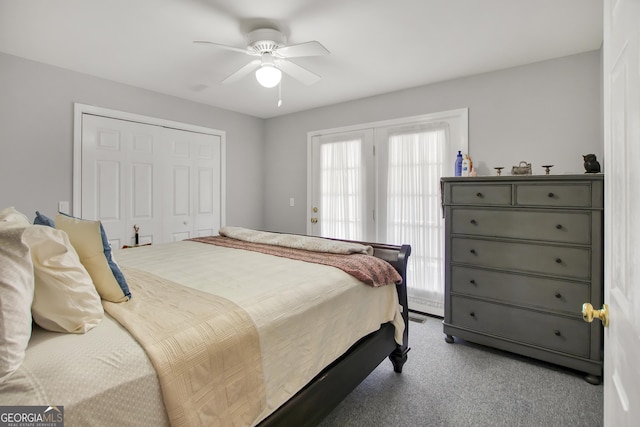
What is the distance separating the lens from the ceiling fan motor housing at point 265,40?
2.20 metres

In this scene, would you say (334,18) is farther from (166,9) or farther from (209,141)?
(209,141)

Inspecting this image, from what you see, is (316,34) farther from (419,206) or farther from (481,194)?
(419,206)

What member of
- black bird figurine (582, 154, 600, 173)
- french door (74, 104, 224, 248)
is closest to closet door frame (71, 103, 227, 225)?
french door (74, 104, 224, 248)

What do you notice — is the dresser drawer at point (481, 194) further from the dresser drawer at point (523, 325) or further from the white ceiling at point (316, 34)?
the white ceiling at point (316, 34)

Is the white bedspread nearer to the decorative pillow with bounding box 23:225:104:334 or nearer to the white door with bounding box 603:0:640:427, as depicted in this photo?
the decorative pillow with bounding box 23:225:104:334

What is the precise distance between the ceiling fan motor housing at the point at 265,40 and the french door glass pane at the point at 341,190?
6.08 feet

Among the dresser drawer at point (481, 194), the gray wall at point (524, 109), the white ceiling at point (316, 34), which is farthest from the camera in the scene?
the gray wall at point (524, 109)

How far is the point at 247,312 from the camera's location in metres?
1.26

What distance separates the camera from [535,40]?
95.3 inches

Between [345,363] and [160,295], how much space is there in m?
1.01

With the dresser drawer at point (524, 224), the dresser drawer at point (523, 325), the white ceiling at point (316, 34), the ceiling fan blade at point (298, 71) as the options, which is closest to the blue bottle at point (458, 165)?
the dresser drawer at point (524, 224)

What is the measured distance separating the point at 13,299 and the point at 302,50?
203cm

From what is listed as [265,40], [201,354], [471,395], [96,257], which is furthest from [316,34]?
[471,395]

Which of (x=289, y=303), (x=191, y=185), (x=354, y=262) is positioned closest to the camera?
(x=289, y=303)
